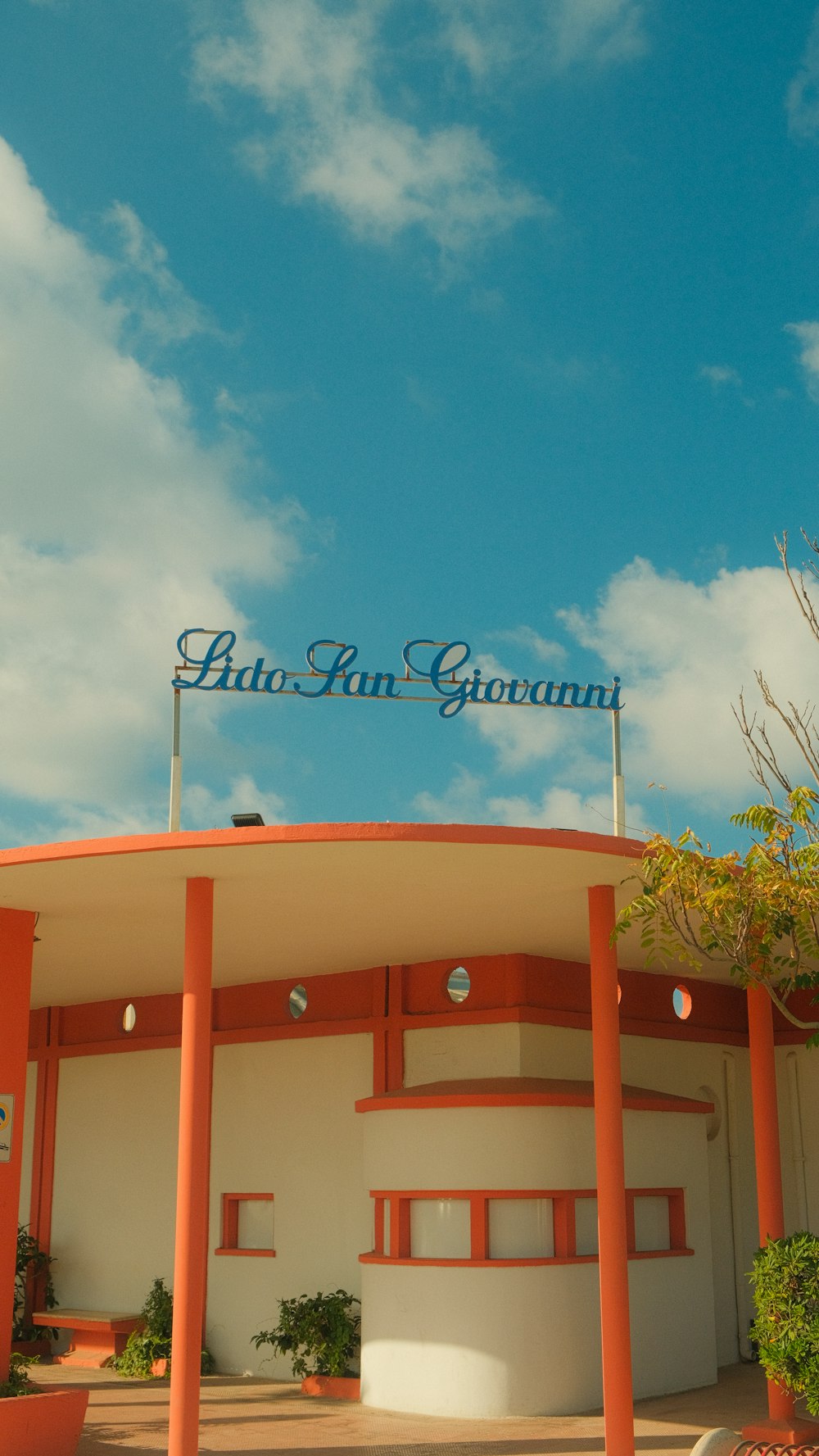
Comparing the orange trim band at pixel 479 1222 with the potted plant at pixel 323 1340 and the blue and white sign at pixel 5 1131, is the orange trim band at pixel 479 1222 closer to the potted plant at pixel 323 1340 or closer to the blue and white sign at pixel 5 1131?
the potted plant at pixel 323 1340

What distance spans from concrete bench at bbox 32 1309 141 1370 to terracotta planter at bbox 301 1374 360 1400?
2.97m

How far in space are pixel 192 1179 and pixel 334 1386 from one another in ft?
16.2

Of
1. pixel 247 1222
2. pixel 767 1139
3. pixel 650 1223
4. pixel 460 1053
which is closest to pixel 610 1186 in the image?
pixel 767 1139

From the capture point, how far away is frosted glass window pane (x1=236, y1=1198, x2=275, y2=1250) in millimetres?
16062

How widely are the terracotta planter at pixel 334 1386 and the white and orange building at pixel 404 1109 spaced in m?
0.71

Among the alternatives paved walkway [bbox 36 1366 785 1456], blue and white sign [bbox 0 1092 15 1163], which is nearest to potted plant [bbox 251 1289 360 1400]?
paved walkway [bbox 36 1366 785 1456]

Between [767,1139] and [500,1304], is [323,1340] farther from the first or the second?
[767,1139]

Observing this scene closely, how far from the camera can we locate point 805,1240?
10.6 meters

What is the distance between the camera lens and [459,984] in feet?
48.9

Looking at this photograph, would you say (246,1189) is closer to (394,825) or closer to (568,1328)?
(568,1328)

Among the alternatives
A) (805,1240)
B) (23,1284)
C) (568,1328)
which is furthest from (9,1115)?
(23,1284)

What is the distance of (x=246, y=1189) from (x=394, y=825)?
26.9 feet

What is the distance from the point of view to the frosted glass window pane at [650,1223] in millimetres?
13867

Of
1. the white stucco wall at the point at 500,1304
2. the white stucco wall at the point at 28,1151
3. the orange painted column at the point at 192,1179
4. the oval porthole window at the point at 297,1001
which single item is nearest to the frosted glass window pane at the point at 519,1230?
the white stucco wall at the point at 500,1304
